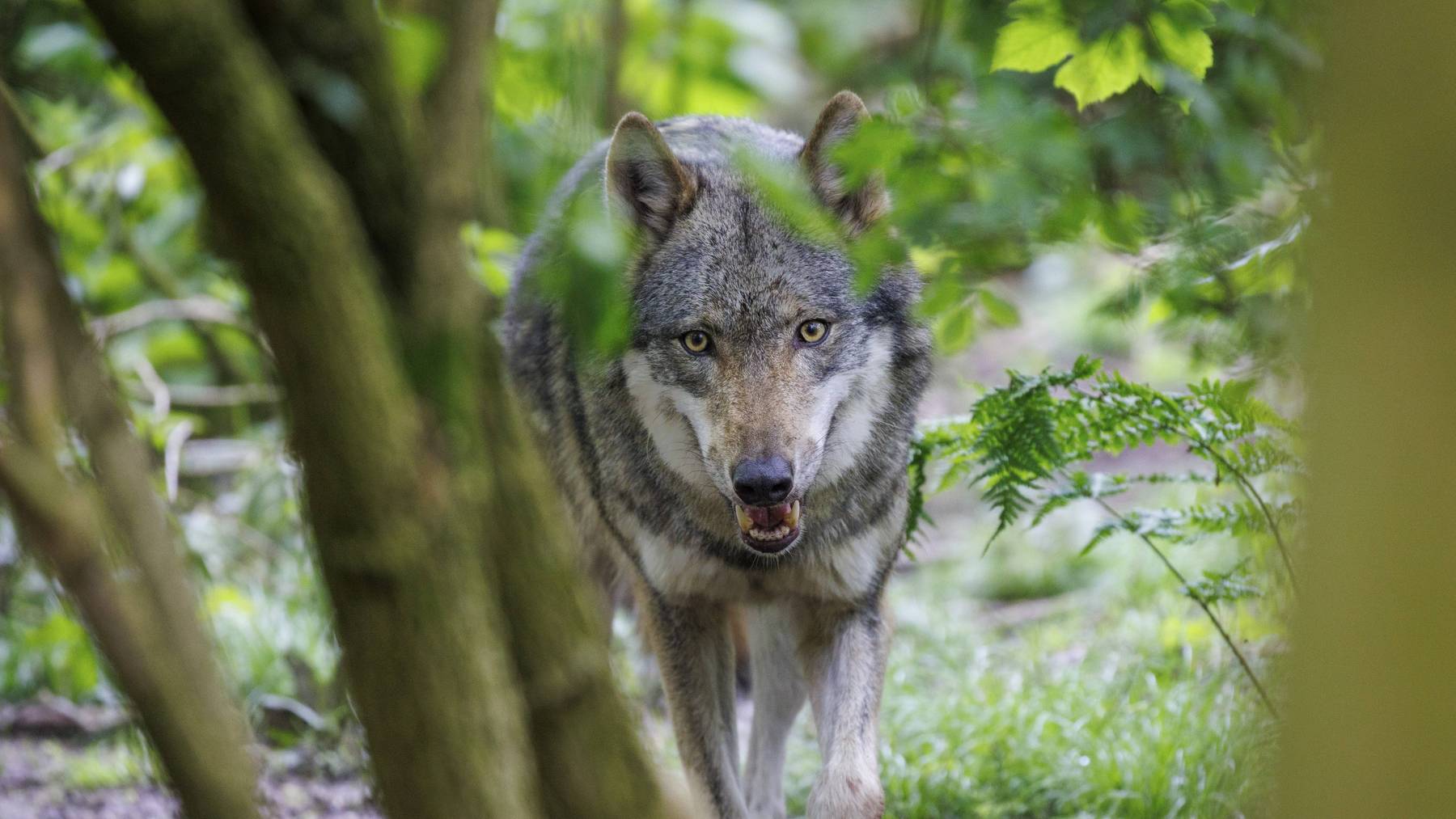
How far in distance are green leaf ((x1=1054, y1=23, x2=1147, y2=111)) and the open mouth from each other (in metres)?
1.52

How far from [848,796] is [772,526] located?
889mm

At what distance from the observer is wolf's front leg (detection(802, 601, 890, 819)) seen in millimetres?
3889

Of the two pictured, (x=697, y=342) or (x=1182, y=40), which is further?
(x=697, y=342)

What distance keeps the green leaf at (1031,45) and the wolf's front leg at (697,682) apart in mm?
2371

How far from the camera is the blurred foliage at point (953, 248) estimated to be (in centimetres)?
254

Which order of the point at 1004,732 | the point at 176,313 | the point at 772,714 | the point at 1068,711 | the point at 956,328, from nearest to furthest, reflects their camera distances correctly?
the point at 956,328 → the point at 772,714 → the point at 1004,732 → the point at 1068,711 → the point at 176,313

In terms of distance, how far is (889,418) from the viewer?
14.4ft

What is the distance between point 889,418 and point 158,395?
449 cm

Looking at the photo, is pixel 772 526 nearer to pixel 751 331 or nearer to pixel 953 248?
pixel 751 331

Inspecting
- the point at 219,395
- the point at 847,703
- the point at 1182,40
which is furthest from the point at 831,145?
the point at 219,395

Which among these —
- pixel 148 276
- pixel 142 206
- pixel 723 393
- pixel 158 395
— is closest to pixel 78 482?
pixel 723 393

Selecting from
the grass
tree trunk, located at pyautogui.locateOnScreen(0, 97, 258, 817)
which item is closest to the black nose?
the grass

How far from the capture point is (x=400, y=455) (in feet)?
6.02

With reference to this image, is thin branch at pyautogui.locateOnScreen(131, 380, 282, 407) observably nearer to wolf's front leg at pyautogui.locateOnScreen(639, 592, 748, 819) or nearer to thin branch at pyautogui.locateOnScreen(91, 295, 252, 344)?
thin branch at pyautogui.locateOnScreen(91, 295, 252, 344)
